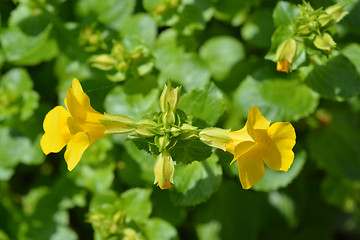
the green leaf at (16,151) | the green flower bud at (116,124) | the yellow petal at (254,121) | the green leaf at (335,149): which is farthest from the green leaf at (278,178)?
the green leaf at (16,151)

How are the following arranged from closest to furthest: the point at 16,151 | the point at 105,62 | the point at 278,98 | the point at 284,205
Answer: the point at 105,62 < the point at 278,98 < the point at 16,151 < the point at 284,205

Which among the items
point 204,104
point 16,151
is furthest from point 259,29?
point 16,151

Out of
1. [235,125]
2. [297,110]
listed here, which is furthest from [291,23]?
[235,125]

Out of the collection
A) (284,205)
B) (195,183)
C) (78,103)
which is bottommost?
(284,205)

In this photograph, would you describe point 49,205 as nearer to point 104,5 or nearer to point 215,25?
point 104,5

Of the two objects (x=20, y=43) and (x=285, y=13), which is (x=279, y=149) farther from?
(x=20, y=43)

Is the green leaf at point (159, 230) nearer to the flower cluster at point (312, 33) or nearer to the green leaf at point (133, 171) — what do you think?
the green leaf at point (133, 171)

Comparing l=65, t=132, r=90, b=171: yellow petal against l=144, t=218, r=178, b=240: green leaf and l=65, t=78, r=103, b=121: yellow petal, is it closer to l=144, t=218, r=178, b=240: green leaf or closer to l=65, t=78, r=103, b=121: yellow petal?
→ l=65, t=78, r=103, b=121: yellow petal

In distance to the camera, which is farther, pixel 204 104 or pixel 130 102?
pixel 130 102
